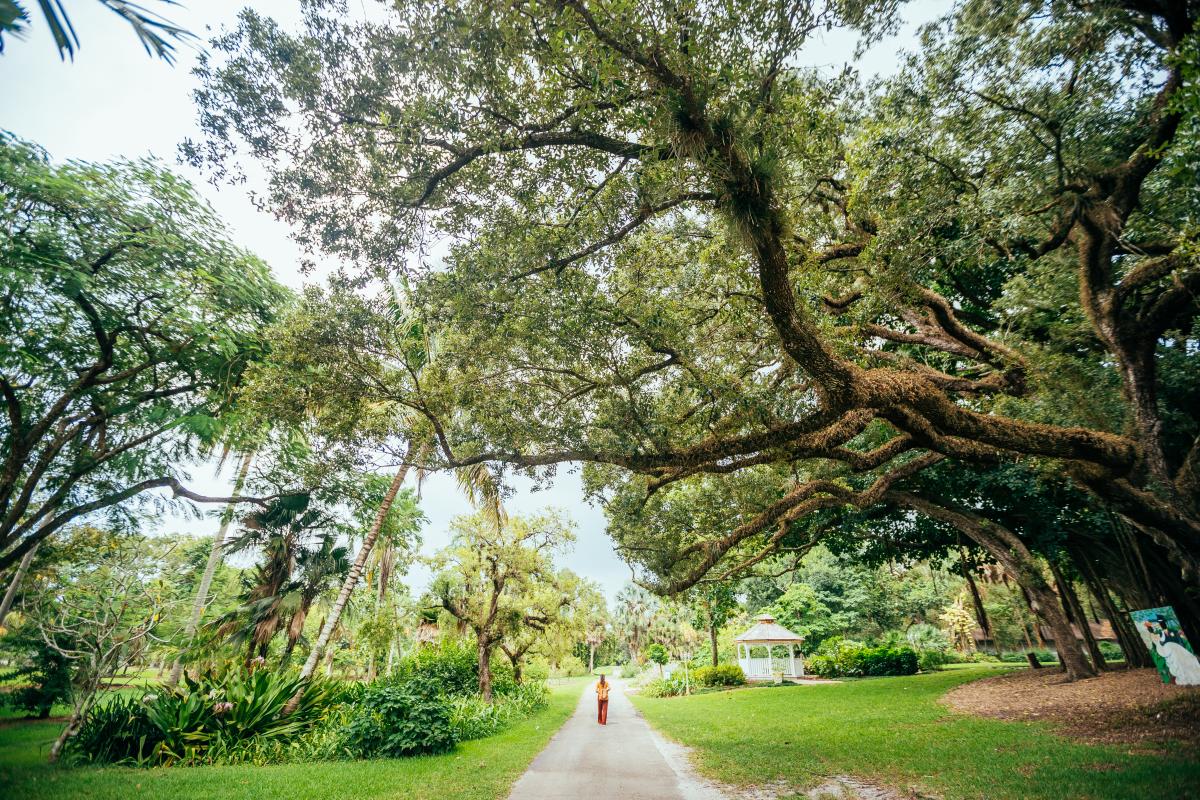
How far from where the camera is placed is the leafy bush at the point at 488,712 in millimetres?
10953

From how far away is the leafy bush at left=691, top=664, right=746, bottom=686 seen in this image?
24.5m

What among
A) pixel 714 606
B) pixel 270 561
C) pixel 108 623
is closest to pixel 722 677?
pixel 714 606

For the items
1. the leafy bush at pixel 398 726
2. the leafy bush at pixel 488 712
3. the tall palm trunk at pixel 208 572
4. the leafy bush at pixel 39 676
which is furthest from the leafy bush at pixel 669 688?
the leafy bush at pixel 39 676

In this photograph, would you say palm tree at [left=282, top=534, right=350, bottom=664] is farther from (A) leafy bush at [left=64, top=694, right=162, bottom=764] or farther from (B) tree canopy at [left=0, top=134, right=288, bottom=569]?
(B) tree canopy at [left=0, top=134, right=288, bottom=569]

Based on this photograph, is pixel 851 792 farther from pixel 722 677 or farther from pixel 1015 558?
pixel 722 677

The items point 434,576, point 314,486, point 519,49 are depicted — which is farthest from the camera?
point 434,576

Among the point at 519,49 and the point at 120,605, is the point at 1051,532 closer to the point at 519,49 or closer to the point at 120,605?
the point at 519,49

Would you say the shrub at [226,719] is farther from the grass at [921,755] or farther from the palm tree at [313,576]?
the grass at [921,755]

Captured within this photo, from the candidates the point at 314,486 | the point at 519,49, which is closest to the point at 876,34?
the point at 519,49

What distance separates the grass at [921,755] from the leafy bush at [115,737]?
9.98m

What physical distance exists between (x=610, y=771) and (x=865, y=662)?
20012mm

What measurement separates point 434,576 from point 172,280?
1108 cm

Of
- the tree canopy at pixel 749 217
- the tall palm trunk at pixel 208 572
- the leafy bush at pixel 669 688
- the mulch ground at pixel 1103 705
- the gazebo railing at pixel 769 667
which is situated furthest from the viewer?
the gazebo railing at pixel 769 667

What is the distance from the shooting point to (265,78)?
5770 millimetres
